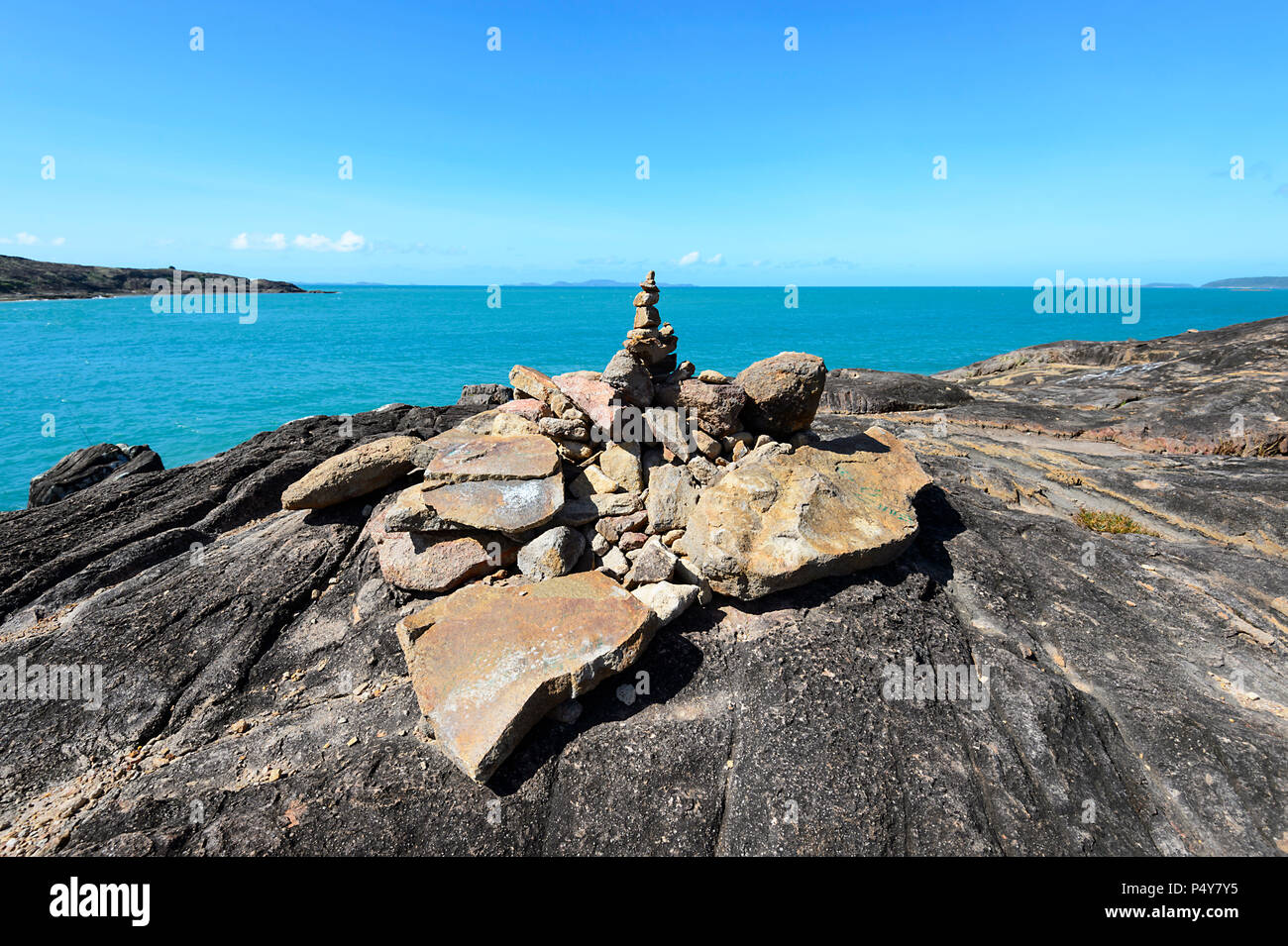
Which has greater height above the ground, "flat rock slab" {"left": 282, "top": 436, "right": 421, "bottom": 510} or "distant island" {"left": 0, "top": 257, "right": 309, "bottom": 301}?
"distant island" {"left": 0, "top": 257, "right": 309, "bottom": 301}

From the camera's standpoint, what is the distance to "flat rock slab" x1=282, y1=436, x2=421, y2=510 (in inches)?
368

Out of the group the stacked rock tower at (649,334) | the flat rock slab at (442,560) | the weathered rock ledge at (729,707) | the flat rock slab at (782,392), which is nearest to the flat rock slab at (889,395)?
the weathered rock ledge at (729,707)

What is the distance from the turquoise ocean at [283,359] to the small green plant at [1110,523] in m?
37.9

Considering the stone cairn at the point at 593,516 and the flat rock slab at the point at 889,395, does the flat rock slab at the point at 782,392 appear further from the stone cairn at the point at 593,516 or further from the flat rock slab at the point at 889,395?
the flat rock slab at the point at 889,395

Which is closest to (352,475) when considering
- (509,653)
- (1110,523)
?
(509,653)

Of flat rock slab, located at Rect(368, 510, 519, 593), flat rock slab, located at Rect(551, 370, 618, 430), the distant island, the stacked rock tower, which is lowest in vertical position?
flat rock slab, located at Rect(368, 510, 519, 593)

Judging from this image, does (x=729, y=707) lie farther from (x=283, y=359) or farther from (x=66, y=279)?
(x=66, y=279)

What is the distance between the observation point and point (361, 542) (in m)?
9.15

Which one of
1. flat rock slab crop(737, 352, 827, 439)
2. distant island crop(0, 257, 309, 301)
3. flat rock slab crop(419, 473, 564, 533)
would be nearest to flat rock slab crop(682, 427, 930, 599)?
flat rock slab crop(737, 352, 827, 439)

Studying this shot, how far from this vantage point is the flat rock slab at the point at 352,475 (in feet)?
30.7

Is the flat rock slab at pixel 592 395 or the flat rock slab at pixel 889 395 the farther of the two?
the flat rock slab at pixel 889 395

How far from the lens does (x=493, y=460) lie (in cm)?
843

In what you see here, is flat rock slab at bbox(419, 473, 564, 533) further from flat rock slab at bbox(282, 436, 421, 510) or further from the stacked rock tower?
the stacked rock tower

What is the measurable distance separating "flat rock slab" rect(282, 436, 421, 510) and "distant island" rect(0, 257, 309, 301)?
181m
